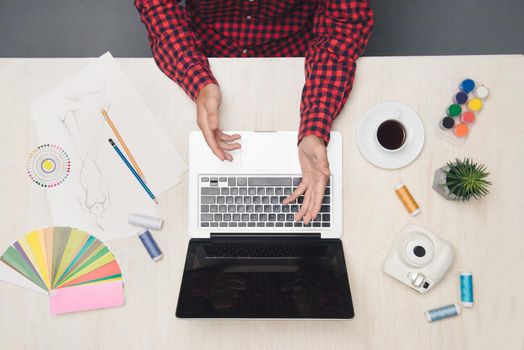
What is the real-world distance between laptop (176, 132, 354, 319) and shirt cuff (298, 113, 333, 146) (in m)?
0.03

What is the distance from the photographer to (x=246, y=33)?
3.43ft

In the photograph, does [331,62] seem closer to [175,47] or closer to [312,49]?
[312,49]

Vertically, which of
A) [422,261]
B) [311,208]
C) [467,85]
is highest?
[467,85]

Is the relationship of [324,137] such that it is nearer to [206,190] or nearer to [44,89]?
[206,190]

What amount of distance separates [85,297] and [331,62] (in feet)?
2.27

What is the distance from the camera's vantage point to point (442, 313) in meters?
0.79

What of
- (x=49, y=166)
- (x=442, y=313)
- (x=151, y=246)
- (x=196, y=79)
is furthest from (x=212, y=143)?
(x=442, y=313)

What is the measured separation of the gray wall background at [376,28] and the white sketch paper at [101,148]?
2.38 feet

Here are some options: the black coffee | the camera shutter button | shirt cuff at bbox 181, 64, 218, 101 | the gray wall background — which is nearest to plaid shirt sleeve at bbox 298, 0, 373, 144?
the black coffee

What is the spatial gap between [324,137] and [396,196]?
198 mm

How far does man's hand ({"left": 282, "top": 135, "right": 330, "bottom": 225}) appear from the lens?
0.78 meters

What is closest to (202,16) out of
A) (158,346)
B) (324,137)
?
(324,137)

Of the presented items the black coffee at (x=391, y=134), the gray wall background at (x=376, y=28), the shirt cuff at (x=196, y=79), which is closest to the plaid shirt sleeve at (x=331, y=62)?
the black coffee at (x=391, y=134)

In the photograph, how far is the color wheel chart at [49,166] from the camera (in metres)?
0.84
